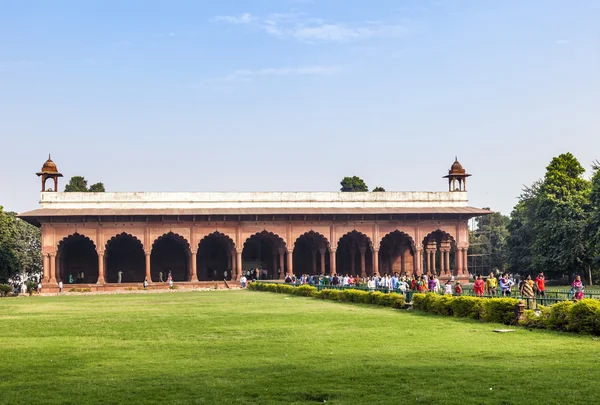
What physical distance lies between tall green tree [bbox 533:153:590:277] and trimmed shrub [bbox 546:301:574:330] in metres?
27.4

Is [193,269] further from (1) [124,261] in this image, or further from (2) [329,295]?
(2) [329,295]

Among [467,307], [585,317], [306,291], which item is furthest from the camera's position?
[306,291]

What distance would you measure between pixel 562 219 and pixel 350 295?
20.4 meters

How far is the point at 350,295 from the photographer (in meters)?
27.4

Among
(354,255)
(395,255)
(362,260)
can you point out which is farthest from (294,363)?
(395,255)

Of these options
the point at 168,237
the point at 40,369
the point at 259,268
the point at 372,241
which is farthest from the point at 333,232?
the point at 40,369

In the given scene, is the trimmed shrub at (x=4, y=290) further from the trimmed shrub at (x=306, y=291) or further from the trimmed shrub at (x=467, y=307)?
the trimmed shrub at (x=467, y=307)

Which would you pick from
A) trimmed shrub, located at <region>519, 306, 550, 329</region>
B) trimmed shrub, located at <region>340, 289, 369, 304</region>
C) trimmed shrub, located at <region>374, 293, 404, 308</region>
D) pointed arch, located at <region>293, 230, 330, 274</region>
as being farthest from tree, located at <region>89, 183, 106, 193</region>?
trimmed shrub, located at <region>519, 306, 550, 329</region>

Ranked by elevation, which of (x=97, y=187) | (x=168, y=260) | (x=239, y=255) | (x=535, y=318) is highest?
(x=97, y=187)

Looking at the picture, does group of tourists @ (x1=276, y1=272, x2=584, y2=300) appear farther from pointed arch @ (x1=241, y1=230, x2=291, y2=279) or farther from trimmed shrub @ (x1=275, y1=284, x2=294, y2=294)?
pointed arch @ (x1=241, y1=230, x2=291, y2=279)

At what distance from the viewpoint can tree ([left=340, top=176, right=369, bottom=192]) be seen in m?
77.5

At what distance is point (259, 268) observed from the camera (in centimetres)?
5366

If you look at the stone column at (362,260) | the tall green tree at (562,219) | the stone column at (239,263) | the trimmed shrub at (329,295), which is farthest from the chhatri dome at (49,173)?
the tall green tree at (562,219)

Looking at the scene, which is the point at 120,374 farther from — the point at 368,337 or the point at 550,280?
the point at 550,280
